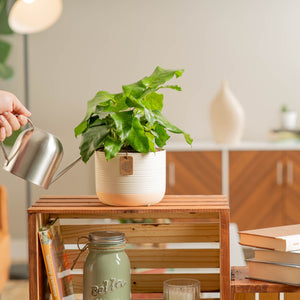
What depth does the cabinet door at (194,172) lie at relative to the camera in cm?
424

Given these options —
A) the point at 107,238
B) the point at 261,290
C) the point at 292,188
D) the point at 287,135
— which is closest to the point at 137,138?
the point at 107,238

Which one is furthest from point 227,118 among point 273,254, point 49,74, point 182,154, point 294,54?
point 273,254

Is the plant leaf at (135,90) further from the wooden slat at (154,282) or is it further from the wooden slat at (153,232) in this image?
the wooden slat at (154,282)

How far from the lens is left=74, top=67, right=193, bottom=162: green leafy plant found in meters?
1.50

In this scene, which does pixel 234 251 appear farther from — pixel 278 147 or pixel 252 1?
pixel 252 1

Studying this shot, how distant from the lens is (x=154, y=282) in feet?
5.66

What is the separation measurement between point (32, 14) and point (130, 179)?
282 centimetres

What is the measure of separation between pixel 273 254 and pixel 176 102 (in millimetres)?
3207

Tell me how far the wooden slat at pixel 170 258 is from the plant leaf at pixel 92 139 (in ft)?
1.11

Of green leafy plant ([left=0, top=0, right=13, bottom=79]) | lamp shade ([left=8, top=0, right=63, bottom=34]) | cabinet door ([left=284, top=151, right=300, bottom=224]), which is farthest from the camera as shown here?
green leafy plant ([left=0, top=0, right=13, bottom=79])

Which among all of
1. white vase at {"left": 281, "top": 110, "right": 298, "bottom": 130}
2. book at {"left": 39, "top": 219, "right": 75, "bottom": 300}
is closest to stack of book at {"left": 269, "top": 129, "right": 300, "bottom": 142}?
white vase at {"left": 281, "top": 110, "right": 298, "bottom": 130}

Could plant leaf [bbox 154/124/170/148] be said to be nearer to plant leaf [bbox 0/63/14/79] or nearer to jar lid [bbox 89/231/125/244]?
jar lid [bbox 89/231/125/244]

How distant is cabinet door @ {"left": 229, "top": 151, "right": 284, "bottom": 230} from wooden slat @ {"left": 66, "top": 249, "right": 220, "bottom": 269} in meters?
2.53

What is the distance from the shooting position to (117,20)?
4.65 metres
